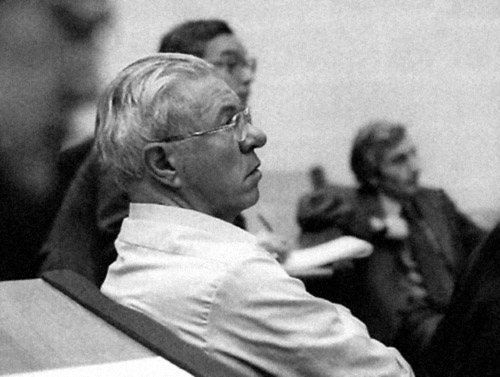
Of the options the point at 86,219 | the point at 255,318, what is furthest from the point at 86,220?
the point at 255,318

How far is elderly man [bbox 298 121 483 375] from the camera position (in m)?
4.40

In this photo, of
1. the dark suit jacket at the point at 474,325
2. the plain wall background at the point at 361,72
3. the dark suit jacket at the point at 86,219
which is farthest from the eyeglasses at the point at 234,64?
the dark suit jacket at the point at 474,325

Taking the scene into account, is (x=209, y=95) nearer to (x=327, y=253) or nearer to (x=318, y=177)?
(x=327, y=253)

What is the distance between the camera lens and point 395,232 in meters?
4.54

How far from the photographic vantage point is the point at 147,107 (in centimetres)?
212

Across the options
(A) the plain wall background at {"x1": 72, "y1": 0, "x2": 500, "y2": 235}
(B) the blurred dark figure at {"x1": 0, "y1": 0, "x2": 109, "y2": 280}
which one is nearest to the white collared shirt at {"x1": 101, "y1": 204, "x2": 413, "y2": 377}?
(B) the blurred dark figure at {"x1": 0, "y1": 0, "x2": 109, "y2": 280}

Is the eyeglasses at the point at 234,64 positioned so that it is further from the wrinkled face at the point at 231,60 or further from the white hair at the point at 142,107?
the white hair at the point at 142,107

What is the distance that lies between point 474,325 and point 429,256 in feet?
6.47

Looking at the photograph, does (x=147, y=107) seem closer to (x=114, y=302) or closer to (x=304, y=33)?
(x=114, y=302)

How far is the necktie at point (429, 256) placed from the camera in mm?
4562

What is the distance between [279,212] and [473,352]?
1895 millimetres

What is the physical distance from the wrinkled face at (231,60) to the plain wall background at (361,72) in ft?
1.67

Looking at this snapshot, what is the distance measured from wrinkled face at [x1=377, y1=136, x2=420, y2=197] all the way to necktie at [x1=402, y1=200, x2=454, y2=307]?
6 centimetres

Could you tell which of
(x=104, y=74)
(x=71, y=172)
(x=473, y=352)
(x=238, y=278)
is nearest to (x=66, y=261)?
(x=71, y=172)
